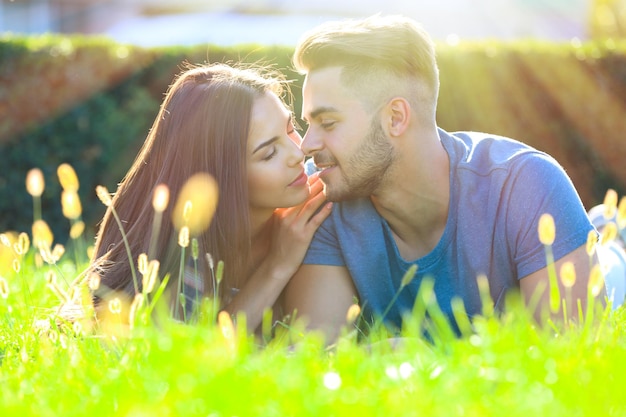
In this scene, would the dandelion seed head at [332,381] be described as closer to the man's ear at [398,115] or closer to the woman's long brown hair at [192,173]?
the woman's long brown hair at [192,173]

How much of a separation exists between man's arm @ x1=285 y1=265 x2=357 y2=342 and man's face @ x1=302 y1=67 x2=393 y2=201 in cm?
39

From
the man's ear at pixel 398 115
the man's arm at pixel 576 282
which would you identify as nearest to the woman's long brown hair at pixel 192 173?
the man's ear at pixel 398 115

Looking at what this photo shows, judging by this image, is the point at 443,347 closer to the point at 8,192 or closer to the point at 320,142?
the point at 320,142

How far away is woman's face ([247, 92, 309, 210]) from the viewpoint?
12.1 feet

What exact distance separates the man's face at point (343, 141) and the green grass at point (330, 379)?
50.4 inches

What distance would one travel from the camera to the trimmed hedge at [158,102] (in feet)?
23.9

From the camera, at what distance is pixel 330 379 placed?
2.08m

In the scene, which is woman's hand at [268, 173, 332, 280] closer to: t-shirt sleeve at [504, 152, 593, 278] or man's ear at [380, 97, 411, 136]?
man's ear at [380, 97, 411, 136]

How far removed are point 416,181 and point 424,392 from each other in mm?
1918

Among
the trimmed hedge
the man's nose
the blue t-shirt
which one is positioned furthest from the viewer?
the trimmed hedge

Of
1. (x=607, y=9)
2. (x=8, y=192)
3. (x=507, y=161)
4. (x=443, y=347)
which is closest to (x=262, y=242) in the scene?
(x=507, y=161)

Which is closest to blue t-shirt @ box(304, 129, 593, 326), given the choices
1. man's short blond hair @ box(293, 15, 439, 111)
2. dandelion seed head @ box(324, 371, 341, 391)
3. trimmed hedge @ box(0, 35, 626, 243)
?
man's short blond hair @ box(293, 15, 439, 111)

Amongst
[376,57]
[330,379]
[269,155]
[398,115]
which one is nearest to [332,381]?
[330,379]

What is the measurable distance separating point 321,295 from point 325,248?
0.75 feet
